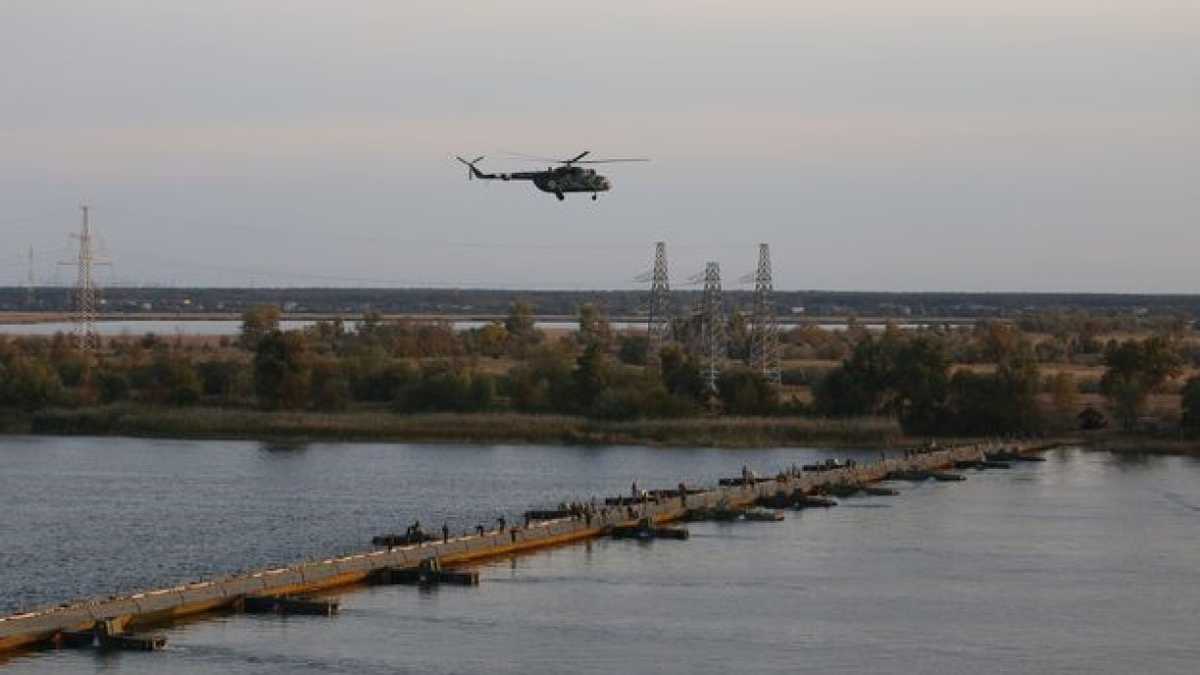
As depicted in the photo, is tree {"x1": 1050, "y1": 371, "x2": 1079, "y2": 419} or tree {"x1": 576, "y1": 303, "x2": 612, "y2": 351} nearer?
tree {"x1": 1050, "y1": 371, "x2": 1079, "y2": 419}

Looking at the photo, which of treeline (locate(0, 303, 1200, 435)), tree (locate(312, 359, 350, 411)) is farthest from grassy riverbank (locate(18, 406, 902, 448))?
tree (locate(312, 359, 350, 411))

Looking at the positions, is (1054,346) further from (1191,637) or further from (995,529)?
(1191,637)

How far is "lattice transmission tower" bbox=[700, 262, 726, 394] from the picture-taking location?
104812mm

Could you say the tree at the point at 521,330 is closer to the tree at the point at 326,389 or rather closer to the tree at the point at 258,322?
the tree at the point at 258,322

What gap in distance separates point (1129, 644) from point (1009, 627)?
105 inches

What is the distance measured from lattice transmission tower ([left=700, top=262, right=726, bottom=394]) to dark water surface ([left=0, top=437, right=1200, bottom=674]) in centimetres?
1972

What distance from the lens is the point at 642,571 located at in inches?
2080

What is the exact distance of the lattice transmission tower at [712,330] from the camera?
344 ft

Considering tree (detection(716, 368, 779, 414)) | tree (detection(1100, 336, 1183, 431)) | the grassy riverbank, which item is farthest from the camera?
tree (detection(716, 368, 779, 414))

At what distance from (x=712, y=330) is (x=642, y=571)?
5813 centimetres

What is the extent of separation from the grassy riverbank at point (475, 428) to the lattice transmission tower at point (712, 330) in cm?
519

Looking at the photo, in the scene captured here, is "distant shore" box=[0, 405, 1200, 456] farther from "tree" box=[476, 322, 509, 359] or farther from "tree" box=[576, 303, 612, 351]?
"tree" box=[576, 303, 612, 351]

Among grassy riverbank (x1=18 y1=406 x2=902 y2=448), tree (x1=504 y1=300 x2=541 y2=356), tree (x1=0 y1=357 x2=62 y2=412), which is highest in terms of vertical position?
tree (x1=504 y1=300 x2=541 y2=356)

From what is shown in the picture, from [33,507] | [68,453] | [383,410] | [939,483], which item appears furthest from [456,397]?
[33,507]
